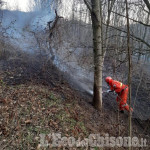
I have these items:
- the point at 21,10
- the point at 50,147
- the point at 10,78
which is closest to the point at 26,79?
the point at 10,78

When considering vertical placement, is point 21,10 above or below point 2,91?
A: above

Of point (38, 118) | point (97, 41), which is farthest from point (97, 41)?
point (38, 118)

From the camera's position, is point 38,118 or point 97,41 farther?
point 97,41

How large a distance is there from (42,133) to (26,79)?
10.9ft

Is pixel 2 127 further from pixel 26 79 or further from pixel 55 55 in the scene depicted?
pixel 55 55

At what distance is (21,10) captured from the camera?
18734mm

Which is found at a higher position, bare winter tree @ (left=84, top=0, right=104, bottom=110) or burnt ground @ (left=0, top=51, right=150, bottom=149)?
bare winter tree @ (left=84, top=0, right=104, bottom=110)

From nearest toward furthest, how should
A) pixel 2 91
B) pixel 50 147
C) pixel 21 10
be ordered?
pixel 50 147 → pixel 2 91 → pixel 21 10

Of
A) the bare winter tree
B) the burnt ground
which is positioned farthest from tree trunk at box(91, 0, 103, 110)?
the burnt ground

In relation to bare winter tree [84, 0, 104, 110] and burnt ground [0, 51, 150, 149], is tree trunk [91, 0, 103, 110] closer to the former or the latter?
bare winter tree [84, 0, 104, 110]

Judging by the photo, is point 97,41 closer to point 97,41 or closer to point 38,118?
point 97,41

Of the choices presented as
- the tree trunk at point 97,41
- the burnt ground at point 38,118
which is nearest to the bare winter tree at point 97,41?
the tree trunk at point 97,41

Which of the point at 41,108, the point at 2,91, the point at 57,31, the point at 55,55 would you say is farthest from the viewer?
the point at 55,55

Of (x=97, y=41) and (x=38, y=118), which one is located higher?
(x=97, y=41)
